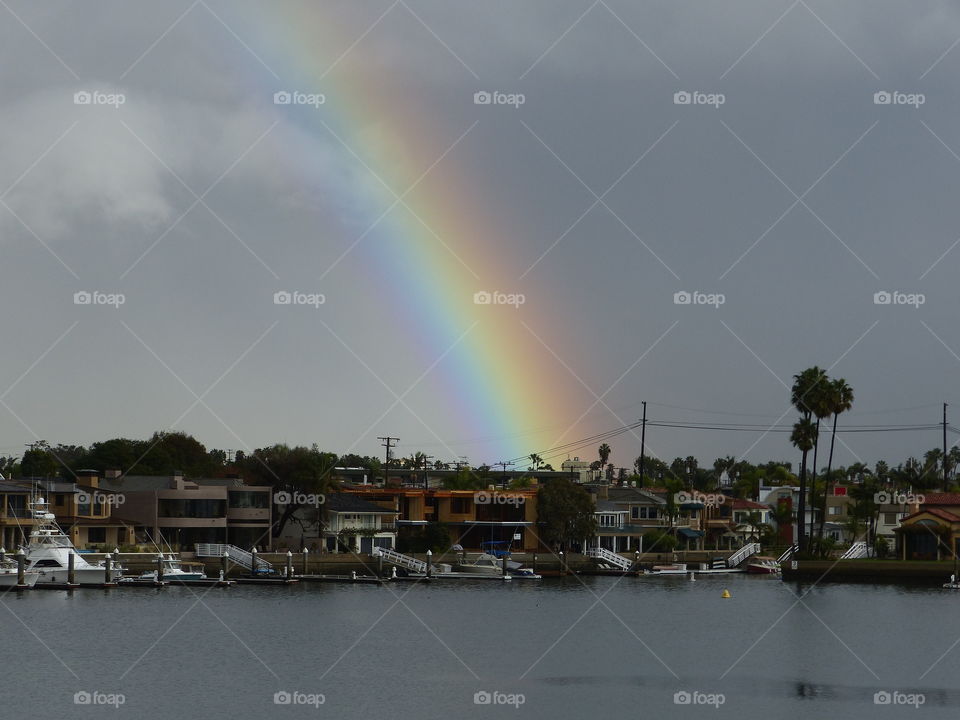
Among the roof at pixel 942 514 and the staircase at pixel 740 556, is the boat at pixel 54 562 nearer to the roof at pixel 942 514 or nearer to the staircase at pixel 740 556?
the staircase at pixel 740 556

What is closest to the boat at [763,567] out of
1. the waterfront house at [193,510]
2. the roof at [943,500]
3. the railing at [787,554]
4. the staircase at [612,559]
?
the railing at [787,554]

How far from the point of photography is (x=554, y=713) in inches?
1845

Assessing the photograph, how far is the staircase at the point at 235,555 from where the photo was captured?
101625mm

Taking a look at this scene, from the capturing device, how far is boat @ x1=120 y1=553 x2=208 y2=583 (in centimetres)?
9350

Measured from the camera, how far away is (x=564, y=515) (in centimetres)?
12338

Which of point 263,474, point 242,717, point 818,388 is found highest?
point 818,388

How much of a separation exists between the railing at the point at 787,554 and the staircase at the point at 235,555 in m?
50.0

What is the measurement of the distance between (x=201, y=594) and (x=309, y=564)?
720 inches

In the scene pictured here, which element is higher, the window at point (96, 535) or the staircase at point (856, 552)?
the staircase at point (856, 552)

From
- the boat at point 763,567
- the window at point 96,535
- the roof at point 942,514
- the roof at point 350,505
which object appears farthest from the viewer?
the boat at point 763,567

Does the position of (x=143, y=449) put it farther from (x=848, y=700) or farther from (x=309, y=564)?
(x=848, y=700)

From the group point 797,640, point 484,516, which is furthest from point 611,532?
point 797,640

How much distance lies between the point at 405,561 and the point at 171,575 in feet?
70.0

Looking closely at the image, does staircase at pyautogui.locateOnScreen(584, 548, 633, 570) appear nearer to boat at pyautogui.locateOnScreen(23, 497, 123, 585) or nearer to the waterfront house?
the waterfront house
